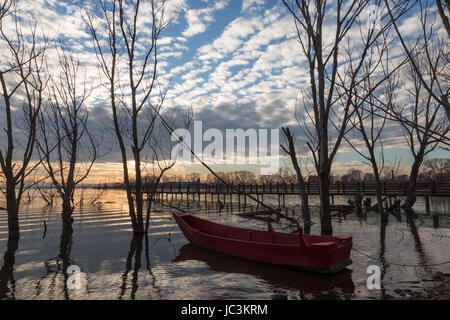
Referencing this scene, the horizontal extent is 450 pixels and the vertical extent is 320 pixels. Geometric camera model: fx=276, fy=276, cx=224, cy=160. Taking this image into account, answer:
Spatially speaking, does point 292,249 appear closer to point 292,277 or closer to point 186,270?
point 292,277

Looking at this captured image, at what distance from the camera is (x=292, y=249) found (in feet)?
24.5

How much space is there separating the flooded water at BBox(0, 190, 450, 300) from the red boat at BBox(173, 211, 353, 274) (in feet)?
0.95

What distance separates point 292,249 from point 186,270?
321 centimetres

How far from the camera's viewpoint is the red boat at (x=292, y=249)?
7086mm

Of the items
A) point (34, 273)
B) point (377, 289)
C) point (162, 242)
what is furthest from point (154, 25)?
point (377, 289)

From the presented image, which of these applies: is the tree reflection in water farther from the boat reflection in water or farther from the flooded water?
the boat reflection in water

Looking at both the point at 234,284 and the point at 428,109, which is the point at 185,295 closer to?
the point at 234,284

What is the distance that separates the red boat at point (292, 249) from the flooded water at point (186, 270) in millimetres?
288

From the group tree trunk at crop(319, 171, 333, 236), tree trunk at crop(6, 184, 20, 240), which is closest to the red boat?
tree trunk at crop(319, 171, 333, 236)

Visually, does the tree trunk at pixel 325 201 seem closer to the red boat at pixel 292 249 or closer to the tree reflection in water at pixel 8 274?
the red boat at pixel 292 249

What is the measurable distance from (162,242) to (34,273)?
17.6 ft

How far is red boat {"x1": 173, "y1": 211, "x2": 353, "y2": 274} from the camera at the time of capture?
7086 millimetres
